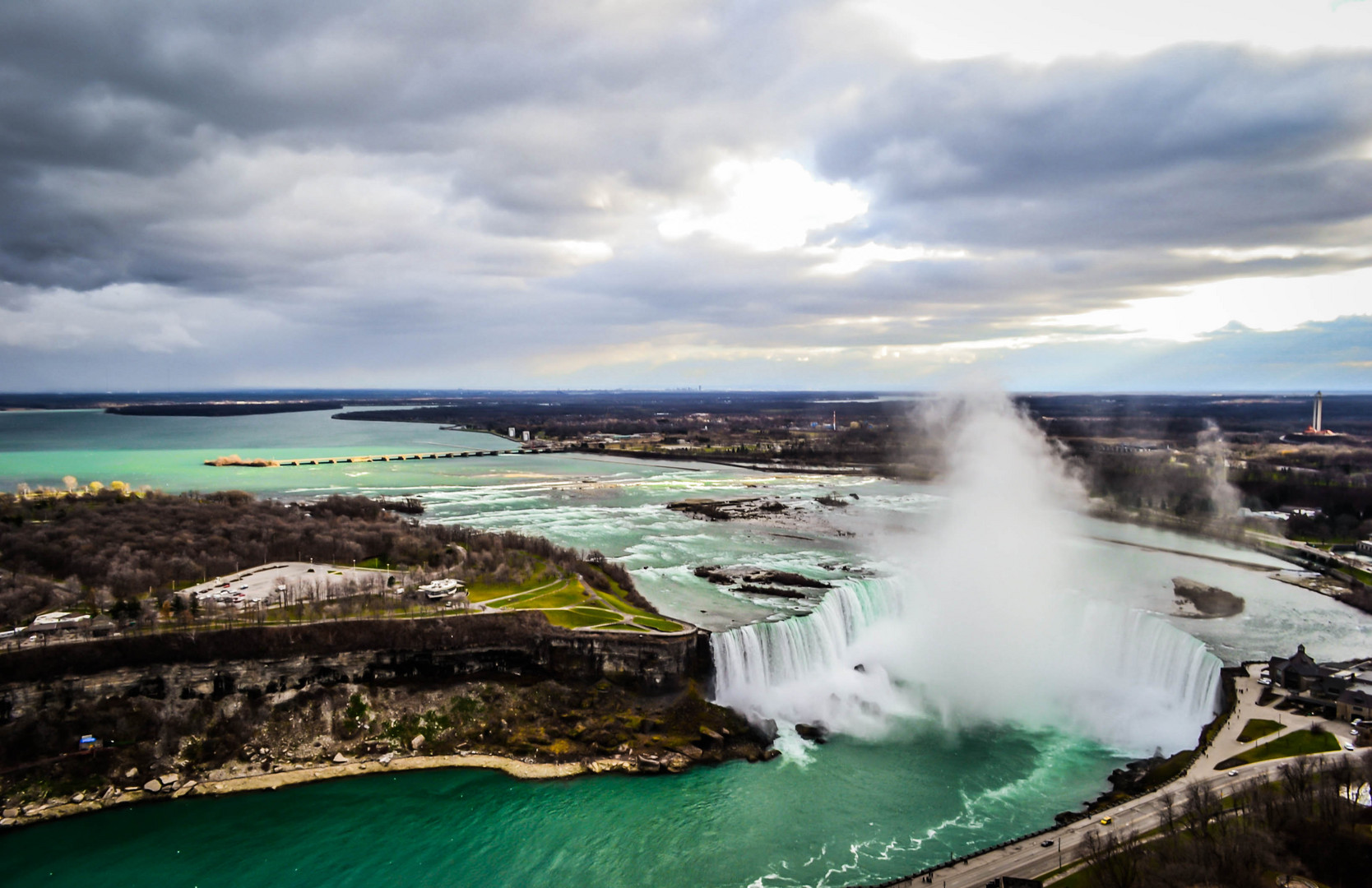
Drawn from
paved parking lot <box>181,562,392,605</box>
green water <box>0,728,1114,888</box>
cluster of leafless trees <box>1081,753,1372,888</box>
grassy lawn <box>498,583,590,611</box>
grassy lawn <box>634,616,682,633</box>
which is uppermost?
paved parking lot <box>181,562,392,605</box>

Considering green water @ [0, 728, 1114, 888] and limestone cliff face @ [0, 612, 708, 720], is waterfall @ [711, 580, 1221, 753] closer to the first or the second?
limestone cliff face @ [0, 612, 708, 720]

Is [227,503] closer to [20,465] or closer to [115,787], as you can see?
[115,787]

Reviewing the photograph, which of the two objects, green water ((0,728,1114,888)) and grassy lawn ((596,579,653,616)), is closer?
green water ((0,728,1114,888))

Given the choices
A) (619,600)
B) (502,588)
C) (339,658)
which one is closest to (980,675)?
(619,600)

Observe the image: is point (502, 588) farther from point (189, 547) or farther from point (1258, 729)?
point (1258, 729)

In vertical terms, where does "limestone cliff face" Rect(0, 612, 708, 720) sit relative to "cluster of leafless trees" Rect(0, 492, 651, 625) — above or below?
below

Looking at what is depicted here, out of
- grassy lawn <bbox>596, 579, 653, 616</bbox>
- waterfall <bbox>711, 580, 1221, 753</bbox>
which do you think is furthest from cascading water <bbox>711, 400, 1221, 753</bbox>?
grassy lawn <bbox>596, 579, 653, 616</bbox>

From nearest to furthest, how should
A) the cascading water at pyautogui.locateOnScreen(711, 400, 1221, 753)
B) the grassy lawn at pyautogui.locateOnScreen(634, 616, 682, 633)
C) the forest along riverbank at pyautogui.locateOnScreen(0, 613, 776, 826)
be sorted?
the forest along riverbank at pyautogui.locateOnScreen(0, 613, 776, 826), the cascading water at pyautogui.locateOnScreen(711, 400, 1221, 753), the grassy lawn at pyautogui.locateOnScreen(634, 616, 682, 633)
